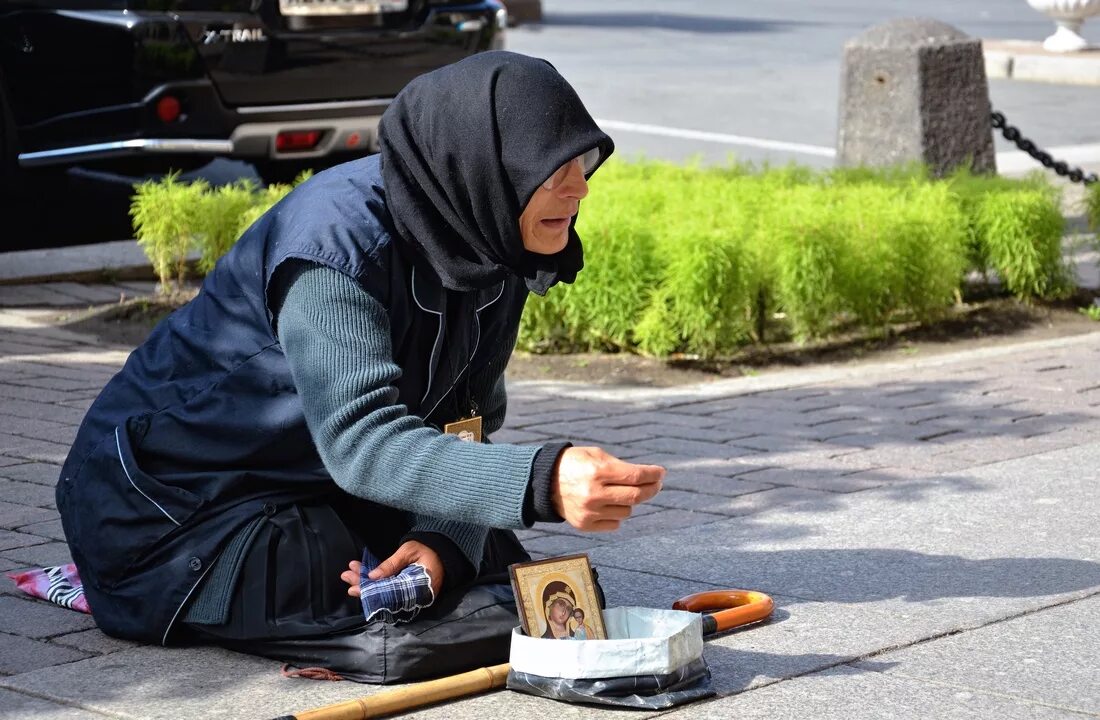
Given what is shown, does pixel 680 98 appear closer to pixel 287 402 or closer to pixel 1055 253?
pixel 1055 253

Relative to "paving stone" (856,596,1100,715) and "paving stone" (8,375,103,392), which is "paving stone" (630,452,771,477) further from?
"paving stone" (8,375,103,392)

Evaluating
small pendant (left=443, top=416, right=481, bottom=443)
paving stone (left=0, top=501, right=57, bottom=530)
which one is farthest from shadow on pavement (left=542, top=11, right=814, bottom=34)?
small pendant (left=443, top=416, right=481, bottom=443)

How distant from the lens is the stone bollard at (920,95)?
8086mm

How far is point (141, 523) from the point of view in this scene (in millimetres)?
3371

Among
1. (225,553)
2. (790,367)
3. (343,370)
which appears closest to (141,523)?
(225,553)

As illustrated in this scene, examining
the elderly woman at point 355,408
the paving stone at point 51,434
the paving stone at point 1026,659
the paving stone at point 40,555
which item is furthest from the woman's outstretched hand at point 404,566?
the paving stone at point 51,434

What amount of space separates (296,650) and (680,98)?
1315 cm

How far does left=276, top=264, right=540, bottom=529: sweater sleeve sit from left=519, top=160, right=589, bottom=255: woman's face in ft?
1.02

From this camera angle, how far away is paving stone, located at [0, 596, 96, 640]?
11.6 ft

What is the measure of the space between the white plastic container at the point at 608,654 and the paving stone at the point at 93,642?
0.86 m

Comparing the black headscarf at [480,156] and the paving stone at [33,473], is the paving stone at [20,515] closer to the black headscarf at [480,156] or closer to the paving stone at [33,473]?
the paving stone at [33,473]

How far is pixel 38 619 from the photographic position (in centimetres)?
362

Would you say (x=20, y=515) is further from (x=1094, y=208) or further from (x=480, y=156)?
(x=1094, y=208)

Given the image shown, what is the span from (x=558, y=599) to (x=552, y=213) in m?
0.73
